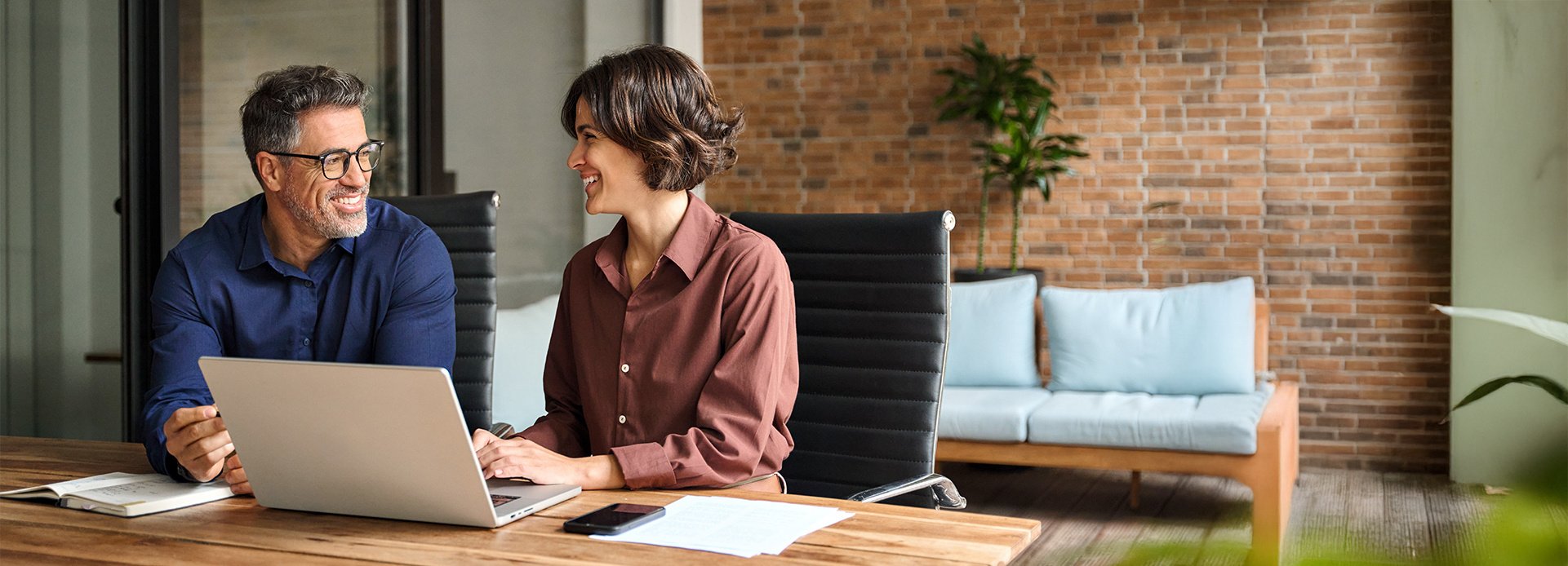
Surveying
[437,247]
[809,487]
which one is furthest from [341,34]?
[809,487]

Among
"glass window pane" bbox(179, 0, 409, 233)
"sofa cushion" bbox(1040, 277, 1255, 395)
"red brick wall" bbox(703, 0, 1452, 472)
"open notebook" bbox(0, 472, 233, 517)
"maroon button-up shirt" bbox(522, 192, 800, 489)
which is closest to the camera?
"open notebook" bbox(0, 472, 233, 517)

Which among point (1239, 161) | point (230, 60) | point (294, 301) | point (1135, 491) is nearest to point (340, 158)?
point (294, 301)

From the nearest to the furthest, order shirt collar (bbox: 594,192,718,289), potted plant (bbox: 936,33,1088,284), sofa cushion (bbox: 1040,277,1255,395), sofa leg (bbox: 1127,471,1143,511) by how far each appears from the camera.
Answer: shirt collar (bbox: 594,192,718,289), sofa leg (bbox: 1127,471,1143,511), sofa cushion (bbox: 1040,277,1255,395), potted plant (bbox: 936,33,1088,284)

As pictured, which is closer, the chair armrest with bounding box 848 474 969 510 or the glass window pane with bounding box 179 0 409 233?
the chair armrest with bounding box 848 474 969 510

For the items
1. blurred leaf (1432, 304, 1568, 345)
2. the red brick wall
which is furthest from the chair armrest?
the red brick wall

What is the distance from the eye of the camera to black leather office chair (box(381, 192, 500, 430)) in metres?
2.26

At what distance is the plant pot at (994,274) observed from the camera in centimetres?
527

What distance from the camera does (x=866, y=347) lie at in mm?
1968

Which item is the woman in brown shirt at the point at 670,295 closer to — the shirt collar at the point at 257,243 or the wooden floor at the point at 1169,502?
the shirt collar at the point at 257,243

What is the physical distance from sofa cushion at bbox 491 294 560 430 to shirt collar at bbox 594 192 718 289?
65.6 inches

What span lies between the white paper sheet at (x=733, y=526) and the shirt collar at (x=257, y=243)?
79 centimetres

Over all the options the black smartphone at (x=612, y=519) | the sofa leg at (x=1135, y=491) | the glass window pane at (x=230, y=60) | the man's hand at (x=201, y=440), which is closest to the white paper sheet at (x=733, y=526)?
the black smartphone at (x=612, y=519)

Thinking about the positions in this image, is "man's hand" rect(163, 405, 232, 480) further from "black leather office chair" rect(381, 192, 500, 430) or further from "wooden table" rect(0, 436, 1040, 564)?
"black leather office chair" rect(381, 192, 500, 430)

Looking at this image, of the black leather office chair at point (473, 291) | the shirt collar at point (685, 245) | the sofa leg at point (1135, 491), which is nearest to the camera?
the shirt collar at point (685, 245)
